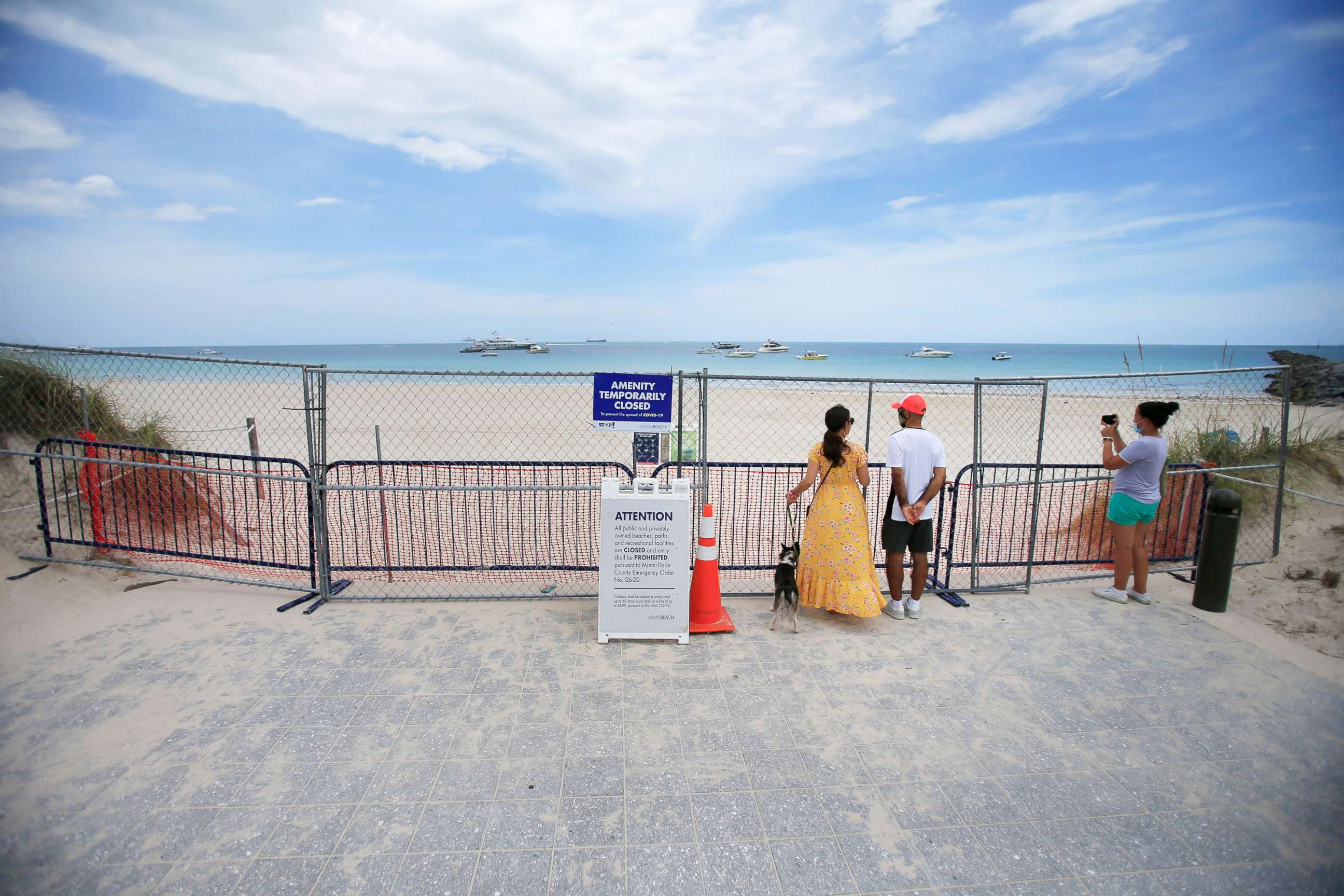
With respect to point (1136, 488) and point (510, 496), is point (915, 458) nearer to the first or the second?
point (1136, 488)

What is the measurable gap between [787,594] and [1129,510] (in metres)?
3.38

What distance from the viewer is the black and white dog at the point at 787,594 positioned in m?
5.22

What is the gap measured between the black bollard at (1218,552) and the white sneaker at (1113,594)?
0.64 metres

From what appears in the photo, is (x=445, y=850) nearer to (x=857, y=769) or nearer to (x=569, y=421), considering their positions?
(x=857, y=769)

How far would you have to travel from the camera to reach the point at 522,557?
261 inches

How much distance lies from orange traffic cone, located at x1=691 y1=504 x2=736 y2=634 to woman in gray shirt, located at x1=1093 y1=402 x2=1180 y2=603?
11.7 ft

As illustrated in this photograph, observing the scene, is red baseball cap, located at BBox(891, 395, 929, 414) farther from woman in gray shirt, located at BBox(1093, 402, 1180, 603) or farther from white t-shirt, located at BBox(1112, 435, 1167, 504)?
white t-shirt, located at BBox(1112, 435, 1167, 504)

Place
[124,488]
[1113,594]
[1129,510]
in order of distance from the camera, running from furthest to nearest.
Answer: [124,488] → [1113,594] → [1129,510]

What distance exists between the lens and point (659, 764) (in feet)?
11.5

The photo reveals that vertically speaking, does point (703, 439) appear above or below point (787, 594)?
above

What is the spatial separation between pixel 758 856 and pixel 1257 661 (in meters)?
4.56

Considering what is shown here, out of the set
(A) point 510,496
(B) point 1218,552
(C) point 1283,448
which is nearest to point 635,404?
(A) point 510,496

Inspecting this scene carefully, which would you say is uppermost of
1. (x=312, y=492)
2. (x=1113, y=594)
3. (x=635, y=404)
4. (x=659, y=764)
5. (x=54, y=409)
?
(x=635, y=404)

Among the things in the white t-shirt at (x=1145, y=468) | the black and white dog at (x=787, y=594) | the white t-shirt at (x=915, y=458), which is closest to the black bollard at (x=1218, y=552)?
the white t-shirt at (x=1145, y=468)
